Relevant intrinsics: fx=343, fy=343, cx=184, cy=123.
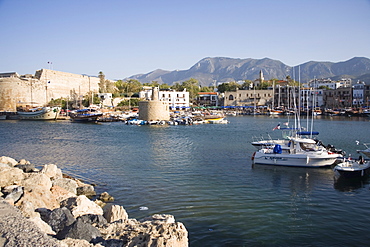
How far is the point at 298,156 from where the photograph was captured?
1981cm

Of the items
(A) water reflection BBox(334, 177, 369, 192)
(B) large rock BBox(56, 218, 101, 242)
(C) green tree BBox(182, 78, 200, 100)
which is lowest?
(A) water reflection BBox(334, 177, 369, 192)

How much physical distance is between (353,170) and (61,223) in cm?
1461

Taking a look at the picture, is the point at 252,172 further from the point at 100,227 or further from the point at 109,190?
the point at 100,227

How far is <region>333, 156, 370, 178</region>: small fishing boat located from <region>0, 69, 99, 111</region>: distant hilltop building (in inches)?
2896

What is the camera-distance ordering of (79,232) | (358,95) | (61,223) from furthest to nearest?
(358,95), (61,223), (79,232)

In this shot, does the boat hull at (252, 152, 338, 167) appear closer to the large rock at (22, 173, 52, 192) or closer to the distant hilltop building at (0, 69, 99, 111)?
the large rock at (22, 173, 52, 192)

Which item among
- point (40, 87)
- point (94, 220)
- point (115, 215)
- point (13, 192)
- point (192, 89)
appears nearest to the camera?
point (94, 220)

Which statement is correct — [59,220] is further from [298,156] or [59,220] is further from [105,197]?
[298,156]

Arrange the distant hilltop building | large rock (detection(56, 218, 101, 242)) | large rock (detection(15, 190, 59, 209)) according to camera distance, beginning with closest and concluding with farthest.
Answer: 1. large rock (detection(56, 218, 101, 242))
2. large rock (detection(15, 190, 59, 209))
3. the distant hilltop building

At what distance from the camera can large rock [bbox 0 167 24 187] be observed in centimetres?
1155

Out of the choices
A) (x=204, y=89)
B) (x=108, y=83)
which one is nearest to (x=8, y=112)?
(x=108, y=83)

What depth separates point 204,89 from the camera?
Result: 136 meters

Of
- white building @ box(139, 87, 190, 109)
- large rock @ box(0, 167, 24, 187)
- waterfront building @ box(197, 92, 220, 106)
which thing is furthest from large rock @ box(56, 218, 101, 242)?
waterfront building @ box(197, 92, 220, 106)

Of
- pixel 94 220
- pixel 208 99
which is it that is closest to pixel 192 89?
pixel 208 99
